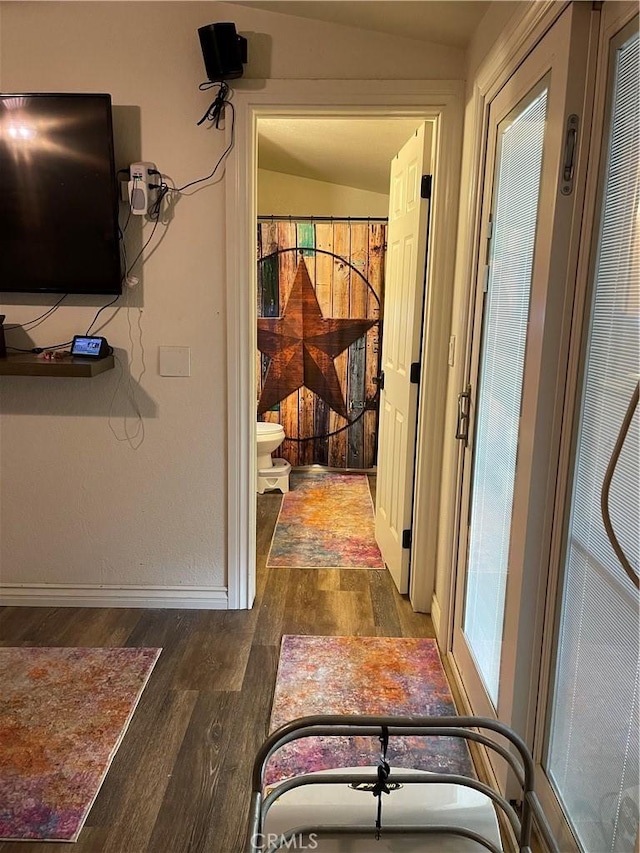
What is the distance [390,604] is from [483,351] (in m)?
1.38

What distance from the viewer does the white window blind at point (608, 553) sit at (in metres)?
1.14

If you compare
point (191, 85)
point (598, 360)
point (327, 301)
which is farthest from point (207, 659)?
point (327, 301)

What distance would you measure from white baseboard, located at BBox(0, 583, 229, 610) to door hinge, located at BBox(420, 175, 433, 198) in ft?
6.47

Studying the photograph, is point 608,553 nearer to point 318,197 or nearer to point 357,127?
point 357,127

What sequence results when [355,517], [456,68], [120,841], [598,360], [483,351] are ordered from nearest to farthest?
[598,360]
[120,841]
[483,351]
[456,68]
[355,517]

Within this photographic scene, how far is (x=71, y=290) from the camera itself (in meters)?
2.58

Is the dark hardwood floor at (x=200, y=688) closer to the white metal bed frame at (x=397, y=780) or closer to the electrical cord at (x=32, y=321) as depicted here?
the white metal bed frame at (x=397, y=780)

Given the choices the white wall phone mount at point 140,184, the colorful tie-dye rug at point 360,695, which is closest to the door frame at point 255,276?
the white wall phone mount at point 140,184

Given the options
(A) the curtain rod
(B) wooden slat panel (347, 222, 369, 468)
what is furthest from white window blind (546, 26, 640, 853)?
(A) the curtain rod

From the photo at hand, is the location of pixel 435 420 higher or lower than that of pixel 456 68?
lower

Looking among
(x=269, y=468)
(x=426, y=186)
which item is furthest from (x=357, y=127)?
(x=269, y=468)

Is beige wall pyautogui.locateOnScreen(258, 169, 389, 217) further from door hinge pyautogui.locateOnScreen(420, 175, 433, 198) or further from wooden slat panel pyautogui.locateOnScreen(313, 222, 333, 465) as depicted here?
door hinge pyautogui.locateOnScreen(420, 175, 433, 198)

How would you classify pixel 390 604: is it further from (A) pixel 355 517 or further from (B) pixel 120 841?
(B) pixel 120 841

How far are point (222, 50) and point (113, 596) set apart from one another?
232 centimetres
